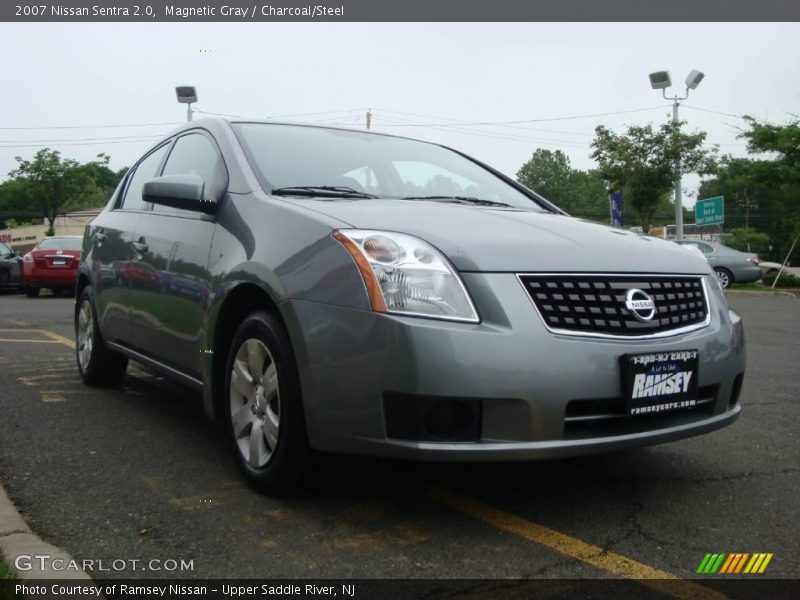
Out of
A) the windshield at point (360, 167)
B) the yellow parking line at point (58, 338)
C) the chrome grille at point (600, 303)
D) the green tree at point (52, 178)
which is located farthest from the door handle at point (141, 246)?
the green tree at point (52, 178)

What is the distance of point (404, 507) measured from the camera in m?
2.97

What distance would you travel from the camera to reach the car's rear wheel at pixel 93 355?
520 centimetres

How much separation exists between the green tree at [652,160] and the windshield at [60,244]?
56.2ft

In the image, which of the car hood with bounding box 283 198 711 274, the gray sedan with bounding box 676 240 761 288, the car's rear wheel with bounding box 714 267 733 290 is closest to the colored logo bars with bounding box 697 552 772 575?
the car hood with bounding box 283 198 711 274

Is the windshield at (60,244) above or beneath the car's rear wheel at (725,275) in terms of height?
above

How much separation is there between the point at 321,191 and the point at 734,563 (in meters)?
2.12

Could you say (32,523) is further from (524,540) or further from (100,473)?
(524,540)

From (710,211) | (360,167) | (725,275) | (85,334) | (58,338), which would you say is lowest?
(725,275)

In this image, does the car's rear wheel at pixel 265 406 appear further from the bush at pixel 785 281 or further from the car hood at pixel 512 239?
the bush at pixel 785 281

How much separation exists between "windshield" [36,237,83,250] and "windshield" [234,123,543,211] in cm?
1460

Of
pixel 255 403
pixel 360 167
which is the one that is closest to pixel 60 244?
pixel 360 167

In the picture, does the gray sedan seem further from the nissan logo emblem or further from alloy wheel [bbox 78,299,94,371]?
the nissan logo emblem

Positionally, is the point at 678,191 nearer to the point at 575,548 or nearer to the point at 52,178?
the point at 575,548

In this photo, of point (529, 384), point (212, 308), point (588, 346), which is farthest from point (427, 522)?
point (212, 308)
